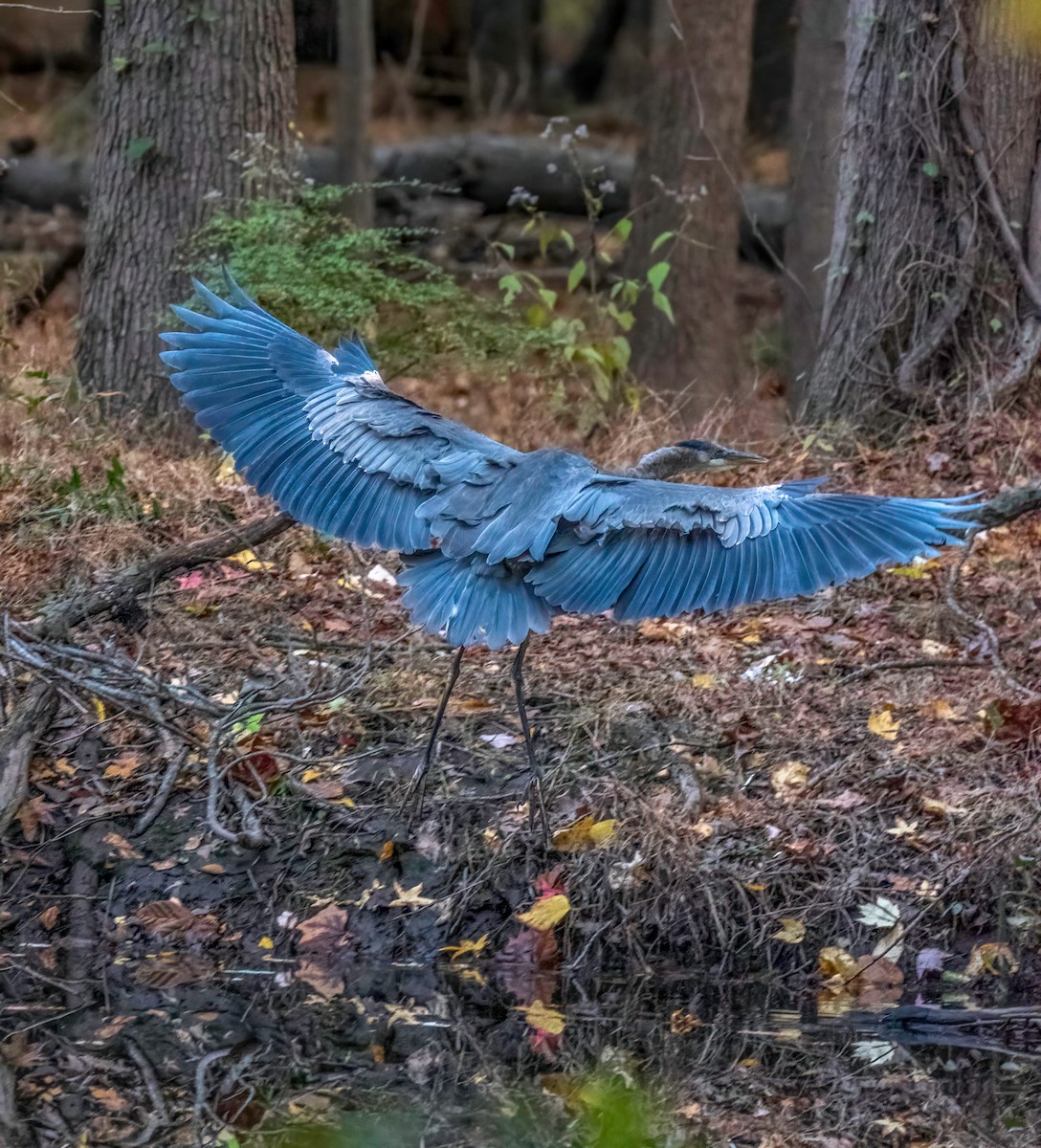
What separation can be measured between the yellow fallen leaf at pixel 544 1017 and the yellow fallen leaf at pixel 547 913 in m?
0.29

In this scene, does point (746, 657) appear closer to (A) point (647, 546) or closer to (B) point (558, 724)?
(B) point (558, 724)

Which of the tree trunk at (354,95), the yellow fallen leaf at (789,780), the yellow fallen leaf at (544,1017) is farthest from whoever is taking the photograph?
the tree trunk at (354,95)

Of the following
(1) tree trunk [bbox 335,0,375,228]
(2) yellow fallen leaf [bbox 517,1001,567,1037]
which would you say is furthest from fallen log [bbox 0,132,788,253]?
(2) yellow fallen leaf [bbox 517,1001,567,1037]

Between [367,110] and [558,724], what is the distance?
7.83 m

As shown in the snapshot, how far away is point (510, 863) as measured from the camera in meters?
5.48

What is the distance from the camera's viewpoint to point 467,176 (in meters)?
14.4

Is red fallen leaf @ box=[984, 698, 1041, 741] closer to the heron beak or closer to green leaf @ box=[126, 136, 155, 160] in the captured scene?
the heron beak

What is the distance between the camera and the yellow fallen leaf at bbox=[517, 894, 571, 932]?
5305mm

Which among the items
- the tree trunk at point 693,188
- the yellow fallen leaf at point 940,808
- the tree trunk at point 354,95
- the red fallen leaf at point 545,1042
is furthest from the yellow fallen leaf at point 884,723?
the tree trunk at point 354,95

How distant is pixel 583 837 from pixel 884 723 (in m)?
1.28

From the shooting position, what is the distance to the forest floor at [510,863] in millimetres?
4578

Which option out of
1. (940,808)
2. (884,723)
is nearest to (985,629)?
(884,723)

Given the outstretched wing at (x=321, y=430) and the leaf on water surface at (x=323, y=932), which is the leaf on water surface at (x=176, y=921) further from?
the outstretched wing at (x=321, y=430)

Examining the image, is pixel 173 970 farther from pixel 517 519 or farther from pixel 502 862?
pixel 517 519
